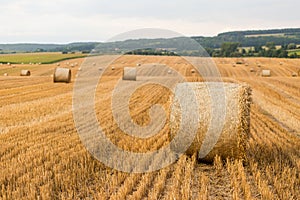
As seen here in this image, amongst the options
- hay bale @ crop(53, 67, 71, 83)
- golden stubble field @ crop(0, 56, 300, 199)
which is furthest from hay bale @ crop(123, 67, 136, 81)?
golden stubble field @ crop(0, 56, 300, 199)

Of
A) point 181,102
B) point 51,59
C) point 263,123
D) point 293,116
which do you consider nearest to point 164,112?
point 263,123

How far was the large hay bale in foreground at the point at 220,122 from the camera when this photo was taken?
258 inches

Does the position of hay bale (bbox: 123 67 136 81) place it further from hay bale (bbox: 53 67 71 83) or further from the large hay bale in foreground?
the large hay bale in foreground

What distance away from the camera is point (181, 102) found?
712cm

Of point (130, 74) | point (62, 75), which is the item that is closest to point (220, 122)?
point (62, 75)

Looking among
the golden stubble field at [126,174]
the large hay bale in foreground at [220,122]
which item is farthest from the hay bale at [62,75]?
the large hay bale in foreground at [220,122]

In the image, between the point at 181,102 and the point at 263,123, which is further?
the point at 263,123

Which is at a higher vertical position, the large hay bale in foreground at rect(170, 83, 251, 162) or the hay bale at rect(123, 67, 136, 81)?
the large hay bale in foreground at rect(170, 83, 251, 162)

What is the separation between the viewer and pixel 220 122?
666cm

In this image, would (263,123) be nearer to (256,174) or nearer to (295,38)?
(256,174)

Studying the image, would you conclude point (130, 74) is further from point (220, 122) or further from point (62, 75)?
point (220, 122)

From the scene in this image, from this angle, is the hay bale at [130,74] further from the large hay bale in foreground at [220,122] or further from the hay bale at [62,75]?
the large hay bale in foreground at [220,122]

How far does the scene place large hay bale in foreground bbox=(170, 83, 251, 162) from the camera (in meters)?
6.55

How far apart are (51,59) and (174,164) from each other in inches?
2344
